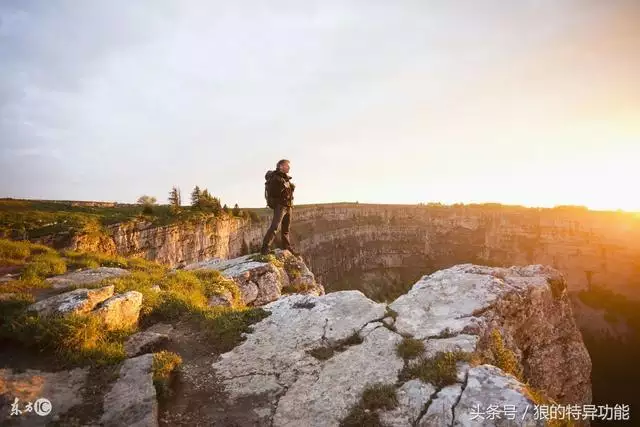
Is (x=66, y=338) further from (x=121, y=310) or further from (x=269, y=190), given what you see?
(x=269, y=190)

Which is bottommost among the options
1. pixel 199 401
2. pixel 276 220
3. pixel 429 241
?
pixel 429 241

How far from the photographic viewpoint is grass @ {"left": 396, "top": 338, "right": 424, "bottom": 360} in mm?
5332

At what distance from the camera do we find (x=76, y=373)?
527cm

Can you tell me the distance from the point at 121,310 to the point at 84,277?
11.5 feet

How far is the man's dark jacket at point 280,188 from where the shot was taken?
1222 centimetres

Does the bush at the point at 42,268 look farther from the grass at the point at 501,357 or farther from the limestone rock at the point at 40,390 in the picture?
the grass at the point at 501,357

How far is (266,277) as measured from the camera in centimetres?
1170

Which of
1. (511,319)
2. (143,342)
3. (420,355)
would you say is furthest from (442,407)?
(143,342)

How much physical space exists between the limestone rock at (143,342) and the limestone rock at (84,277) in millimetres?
2637

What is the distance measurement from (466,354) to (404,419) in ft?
4.81

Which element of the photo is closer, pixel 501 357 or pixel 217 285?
pixel 501 357

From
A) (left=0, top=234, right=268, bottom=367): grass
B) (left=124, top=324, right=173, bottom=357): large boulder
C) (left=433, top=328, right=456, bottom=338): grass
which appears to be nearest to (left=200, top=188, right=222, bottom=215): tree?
(left=0, top=234, right=268, bottom=367): grass

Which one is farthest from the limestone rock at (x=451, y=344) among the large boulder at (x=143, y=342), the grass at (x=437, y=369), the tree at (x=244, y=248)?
the tree at (x=244, y=248)

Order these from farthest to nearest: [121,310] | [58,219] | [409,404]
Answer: [58,219] < [121,310] < [409,404]
